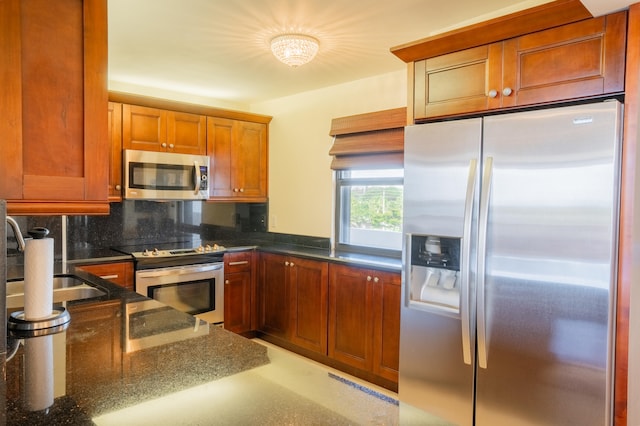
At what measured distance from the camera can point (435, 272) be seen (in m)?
2.24

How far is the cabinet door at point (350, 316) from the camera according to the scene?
2.97 meters

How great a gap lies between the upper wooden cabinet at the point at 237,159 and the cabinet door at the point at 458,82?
2.28 metres

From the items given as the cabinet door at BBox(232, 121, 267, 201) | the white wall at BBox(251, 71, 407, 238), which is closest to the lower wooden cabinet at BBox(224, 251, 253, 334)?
the white wall at BBox(251, 71, 407, 238)

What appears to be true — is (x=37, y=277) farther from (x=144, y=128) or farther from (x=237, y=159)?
(x=237, y=159)

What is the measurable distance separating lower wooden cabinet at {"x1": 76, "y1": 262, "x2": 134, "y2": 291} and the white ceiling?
61.8 inches

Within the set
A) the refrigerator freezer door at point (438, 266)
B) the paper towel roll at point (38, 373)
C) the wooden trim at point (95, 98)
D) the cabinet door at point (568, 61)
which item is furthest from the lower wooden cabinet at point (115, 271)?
the cabinet door at point (568, 61)

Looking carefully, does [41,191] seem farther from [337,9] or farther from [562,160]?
[562,160]

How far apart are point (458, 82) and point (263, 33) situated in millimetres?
1248

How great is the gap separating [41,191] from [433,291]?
1.84 m

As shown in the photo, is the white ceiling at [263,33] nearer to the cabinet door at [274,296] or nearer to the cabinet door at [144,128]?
the cabinet door at [144,128]

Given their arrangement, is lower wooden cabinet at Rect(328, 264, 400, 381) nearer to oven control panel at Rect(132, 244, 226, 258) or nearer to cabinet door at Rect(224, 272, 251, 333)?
cabinet door at Rect(224, 272, 251, 333)

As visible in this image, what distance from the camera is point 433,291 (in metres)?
2.24

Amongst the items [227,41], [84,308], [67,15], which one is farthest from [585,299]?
[227,41]

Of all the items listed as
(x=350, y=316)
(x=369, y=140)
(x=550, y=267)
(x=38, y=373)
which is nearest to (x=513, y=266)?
(x=550, y=267)
